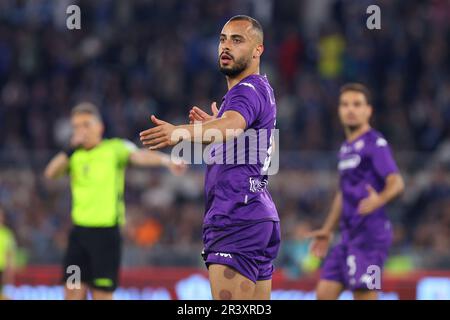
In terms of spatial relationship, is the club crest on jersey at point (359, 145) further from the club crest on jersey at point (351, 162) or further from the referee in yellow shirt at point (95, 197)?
the referee in yellow shirt at point (95, 197)

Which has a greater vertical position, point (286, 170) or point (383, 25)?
point (383, 25)

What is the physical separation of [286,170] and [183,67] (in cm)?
441

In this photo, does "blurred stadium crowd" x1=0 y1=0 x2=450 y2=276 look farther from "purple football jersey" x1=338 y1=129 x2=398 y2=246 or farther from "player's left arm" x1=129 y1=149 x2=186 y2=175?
"purple football jersey" x1=338 y1=129 x2=398 y2=246

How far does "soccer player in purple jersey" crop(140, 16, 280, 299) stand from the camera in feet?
23.5

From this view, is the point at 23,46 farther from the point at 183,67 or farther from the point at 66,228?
the point at 66,228

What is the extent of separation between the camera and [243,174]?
7289mm

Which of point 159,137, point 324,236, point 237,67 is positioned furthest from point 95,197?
point 159,137

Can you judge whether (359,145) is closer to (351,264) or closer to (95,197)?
(351,264)

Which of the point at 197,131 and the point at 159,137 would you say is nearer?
the point at 159,137

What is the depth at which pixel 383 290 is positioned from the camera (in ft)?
44.9

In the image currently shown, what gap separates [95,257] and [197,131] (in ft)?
13.7

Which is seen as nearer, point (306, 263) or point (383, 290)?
point (383, 290)
